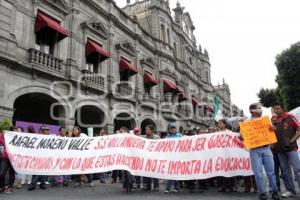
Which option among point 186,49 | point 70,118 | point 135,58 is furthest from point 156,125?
A: point 186,49

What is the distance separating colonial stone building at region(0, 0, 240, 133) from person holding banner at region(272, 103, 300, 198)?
9407 millimetres

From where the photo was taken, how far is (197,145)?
6.83 meters

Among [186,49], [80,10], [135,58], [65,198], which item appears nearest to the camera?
[65,198]

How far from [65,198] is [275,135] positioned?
4581 millimetres

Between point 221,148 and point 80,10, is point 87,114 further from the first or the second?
point 221,148

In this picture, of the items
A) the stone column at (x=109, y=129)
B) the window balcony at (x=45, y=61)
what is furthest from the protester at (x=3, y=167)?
the stone column at (x=109, y=129)

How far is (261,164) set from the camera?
5316 millimetres

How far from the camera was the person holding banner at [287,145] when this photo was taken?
219 inches

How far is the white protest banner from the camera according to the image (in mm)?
6527

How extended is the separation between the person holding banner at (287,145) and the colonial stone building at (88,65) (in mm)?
9407

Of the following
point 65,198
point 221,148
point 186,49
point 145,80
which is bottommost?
point 65,198

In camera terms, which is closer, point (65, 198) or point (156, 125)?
point (65, 198)

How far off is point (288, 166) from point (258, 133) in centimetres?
113

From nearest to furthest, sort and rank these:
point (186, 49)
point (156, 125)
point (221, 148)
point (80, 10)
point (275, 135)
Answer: point (275, 135) → point (221, 148) → point (80, 10) → point (156, 125) → point (186, 49)
